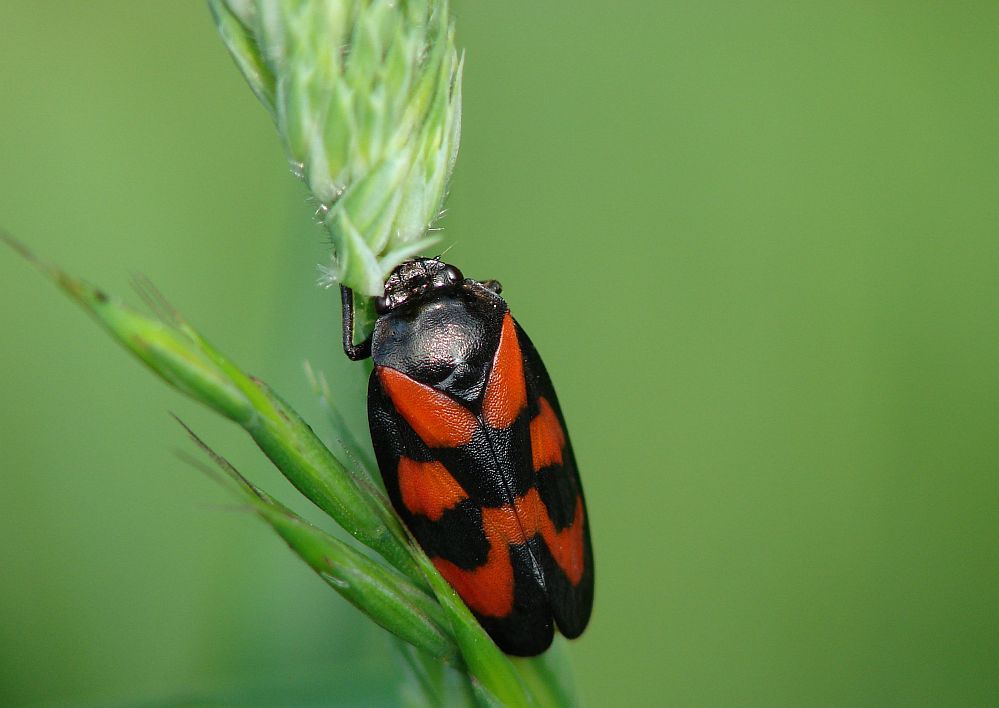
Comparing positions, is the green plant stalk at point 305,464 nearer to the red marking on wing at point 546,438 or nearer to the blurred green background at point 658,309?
the red marking on wing at point 546,438

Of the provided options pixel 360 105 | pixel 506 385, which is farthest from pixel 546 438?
pixel 360 105

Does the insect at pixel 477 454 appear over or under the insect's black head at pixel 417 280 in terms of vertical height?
under

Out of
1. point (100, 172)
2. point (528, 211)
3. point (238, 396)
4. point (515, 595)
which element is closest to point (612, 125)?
point (528, 211)

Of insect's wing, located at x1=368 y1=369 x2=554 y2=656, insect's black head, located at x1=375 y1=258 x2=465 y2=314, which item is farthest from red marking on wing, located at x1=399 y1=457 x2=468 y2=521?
insect's black head, located at x1=375 y1=258 x2=465 y2=314

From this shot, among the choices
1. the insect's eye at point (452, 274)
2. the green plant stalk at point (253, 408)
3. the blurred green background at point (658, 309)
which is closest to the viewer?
the green plant stalk at point (253, 408)

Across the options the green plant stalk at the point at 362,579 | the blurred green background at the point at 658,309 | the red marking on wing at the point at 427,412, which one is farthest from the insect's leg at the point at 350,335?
the blurred green background at the point at 658,309

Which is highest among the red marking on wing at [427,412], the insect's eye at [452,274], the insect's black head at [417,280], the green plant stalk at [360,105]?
the green plant stalk at [360,105]

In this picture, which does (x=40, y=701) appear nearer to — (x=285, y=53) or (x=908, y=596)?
(x=285, y=53)
